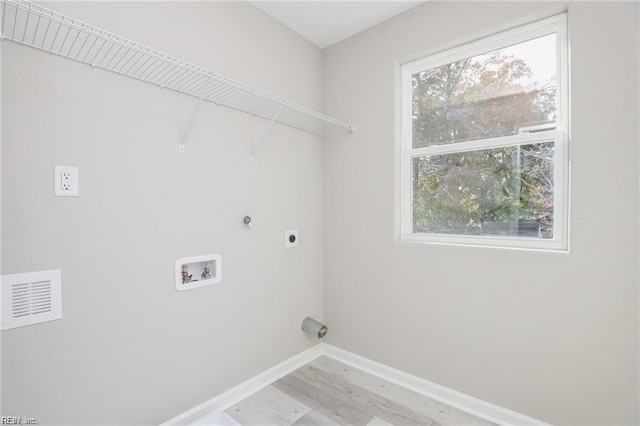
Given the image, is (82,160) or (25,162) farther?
(82,160)

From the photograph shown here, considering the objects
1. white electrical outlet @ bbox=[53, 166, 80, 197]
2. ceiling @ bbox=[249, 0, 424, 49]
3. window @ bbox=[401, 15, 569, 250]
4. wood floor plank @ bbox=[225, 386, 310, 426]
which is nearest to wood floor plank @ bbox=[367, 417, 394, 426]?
wood floor plank @ bbox=[225, 386, 310, 426]

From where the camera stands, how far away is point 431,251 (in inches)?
74.0

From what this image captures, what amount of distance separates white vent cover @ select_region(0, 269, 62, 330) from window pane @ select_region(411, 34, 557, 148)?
2053 mm

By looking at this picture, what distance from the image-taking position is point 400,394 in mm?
1869

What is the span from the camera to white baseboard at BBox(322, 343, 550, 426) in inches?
63.3

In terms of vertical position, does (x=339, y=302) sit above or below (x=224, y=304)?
below

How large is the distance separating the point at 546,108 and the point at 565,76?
160 mm

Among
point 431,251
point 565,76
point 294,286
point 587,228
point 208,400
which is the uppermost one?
point 565,76

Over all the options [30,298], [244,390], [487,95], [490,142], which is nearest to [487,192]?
[490,142]

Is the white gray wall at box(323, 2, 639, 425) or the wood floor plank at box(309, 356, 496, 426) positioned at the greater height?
the white gray wall at box(323, 2, 639, 425)

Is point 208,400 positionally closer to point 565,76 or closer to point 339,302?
point 339,302

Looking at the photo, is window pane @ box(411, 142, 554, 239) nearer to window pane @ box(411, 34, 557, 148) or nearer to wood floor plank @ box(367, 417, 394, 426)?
window pane @ box(411, 34, 557, 148)

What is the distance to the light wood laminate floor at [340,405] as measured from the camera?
1634 millimetres

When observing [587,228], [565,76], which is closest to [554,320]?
[587,228]
